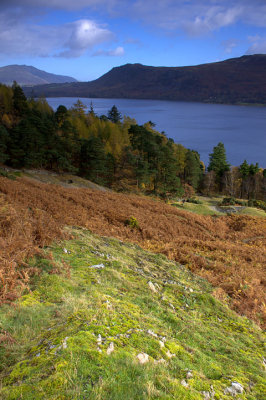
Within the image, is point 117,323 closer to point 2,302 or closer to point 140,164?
point 2,302

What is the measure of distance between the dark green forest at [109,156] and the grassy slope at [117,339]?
1622 inches

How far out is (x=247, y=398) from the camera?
3551mm

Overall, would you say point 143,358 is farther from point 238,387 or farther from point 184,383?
point 238,387

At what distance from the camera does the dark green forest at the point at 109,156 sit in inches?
1758

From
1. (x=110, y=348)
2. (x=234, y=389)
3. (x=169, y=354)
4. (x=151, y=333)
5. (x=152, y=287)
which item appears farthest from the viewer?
(x=152, y=287)

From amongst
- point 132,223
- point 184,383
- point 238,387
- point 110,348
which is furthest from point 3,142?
point 238,387

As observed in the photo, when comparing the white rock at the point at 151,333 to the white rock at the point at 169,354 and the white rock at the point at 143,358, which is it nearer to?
the white rock at the point at 169,354

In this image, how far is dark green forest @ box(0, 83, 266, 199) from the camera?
44.7 metres

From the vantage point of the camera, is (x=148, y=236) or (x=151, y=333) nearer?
(x=151, y=333)

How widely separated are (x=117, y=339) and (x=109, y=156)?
167 ft

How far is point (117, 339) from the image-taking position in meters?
3.67

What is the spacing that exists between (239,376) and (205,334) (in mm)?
1371

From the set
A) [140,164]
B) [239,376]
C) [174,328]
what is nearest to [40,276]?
[174,328]

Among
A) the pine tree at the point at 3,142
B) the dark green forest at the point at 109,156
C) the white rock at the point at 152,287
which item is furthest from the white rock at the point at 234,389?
the pine tree at the point at 3,142
